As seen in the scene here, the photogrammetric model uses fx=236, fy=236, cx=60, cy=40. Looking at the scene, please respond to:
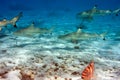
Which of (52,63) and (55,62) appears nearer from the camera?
(52,63)

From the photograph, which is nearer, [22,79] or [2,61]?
[22,79]

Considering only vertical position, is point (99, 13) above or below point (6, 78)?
above

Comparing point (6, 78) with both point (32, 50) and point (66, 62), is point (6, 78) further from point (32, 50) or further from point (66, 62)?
point (32, 50)

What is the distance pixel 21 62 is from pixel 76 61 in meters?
2.25

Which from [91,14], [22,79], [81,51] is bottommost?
[22,79]

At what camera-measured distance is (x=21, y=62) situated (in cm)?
934

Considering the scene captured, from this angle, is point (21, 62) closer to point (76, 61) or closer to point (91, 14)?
point (76, 61)

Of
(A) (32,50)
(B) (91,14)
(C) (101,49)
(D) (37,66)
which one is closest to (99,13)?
(B) (91,14)

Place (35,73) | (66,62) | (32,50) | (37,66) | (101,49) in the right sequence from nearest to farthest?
(35,73)
(37,66)
(66,62)
(32,50)
(101,49)

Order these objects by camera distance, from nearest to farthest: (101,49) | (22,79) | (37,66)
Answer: (22,79)
(37,66)
(101,49)

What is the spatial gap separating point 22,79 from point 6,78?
1.67 ft

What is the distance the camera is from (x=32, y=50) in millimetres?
11617

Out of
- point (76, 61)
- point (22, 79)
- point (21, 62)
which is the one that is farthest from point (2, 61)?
point (76, 61)

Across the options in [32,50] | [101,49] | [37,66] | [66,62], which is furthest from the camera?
[101,49]
